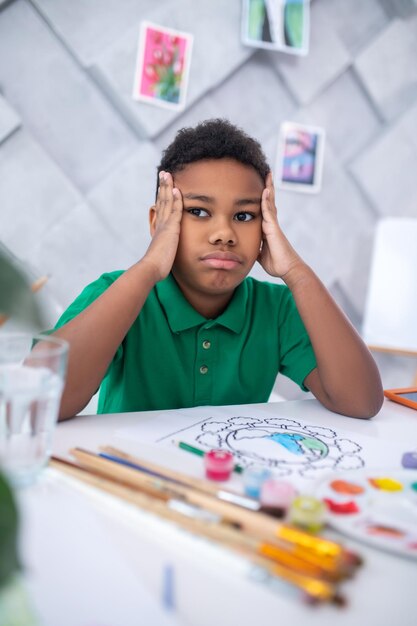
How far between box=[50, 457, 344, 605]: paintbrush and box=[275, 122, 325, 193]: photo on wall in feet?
5.40

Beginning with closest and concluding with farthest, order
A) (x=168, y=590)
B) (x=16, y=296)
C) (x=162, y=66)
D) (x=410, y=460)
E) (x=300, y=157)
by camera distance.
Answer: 1. (x=16, y=296)
2. (x=168, y=590)
3. (x=410, y=460)
4. (x=162, y=66)
5. (x=300, y=157)

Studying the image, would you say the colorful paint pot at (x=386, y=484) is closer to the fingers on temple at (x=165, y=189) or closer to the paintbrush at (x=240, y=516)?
the paintbrush at (x=240, y=516)

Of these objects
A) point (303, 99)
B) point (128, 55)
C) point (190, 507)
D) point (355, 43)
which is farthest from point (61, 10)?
point (190, 507)

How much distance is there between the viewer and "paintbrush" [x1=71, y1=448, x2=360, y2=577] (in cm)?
32

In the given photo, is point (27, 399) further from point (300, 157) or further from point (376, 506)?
point (300, 157)

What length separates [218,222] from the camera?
842 millimetres

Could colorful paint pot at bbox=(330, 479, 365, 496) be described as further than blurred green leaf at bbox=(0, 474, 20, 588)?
Yes

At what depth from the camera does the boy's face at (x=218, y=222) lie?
33.2 inches

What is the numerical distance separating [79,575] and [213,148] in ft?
2.24

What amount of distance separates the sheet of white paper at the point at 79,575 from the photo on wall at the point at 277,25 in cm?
172

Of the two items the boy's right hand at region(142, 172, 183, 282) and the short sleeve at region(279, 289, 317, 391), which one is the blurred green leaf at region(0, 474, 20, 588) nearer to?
the boy's right hand at region(142, 172, 183, 282)

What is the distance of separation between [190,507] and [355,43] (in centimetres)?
204

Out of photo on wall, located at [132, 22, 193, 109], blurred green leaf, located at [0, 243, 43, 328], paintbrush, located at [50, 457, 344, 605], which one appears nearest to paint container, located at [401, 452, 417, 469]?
paintbrush, located at [50, 457, 344, 605]

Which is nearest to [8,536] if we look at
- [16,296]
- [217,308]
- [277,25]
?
Result: [16,296]
